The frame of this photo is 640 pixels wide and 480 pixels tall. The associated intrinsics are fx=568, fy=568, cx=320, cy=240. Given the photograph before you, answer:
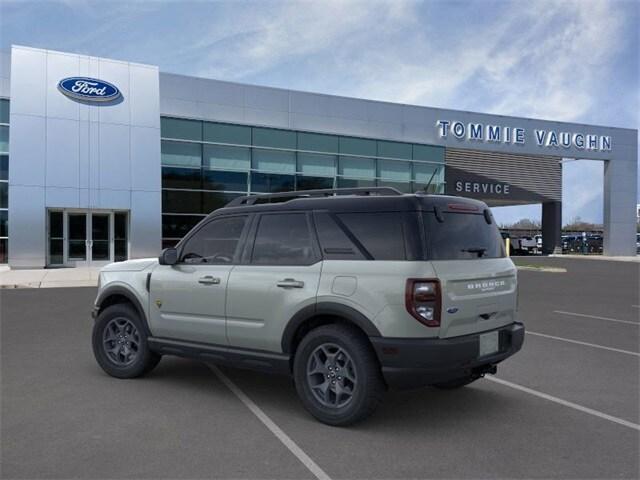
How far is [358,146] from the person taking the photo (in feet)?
97.0

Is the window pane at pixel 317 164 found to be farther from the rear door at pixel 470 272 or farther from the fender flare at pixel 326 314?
the fender flare at pixel 326 314

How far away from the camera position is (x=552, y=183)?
37875mm

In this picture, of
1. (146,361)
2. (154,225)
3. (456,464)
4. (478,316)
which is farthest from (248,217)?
(154,225)

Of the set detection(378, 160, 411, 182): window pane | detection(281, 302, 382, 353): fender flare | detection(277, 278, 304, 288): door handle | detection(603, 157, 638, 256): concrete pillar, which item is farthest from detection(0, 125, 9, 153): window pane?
detection(603, 157, 638, 256): concrete pillar

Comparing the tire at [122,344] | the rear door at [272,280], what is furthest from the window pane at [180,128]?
the rear door at [272,280]

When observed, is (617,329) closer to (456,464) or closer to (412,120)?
(456,464)

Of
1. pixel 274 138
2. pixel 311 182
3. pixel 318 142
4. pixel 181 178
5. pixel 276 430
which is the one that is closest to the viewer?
pixel 276 430

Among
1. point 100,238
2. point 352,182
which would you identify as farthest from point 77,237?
point 352,182

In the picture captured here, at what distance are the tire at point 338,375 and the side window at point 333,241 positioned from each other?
22.8 inches

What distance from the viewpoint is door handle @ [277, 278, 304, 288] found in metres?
4.81

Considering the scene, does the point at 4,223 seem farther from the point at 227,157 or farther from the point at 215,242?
the point at 215,242

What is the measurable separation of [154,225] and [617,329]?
1892cm

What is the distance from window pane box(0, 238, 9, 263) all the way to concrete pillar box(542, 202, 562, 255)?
3279 centimetres

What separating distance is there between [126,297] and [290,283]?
231 centimetres
